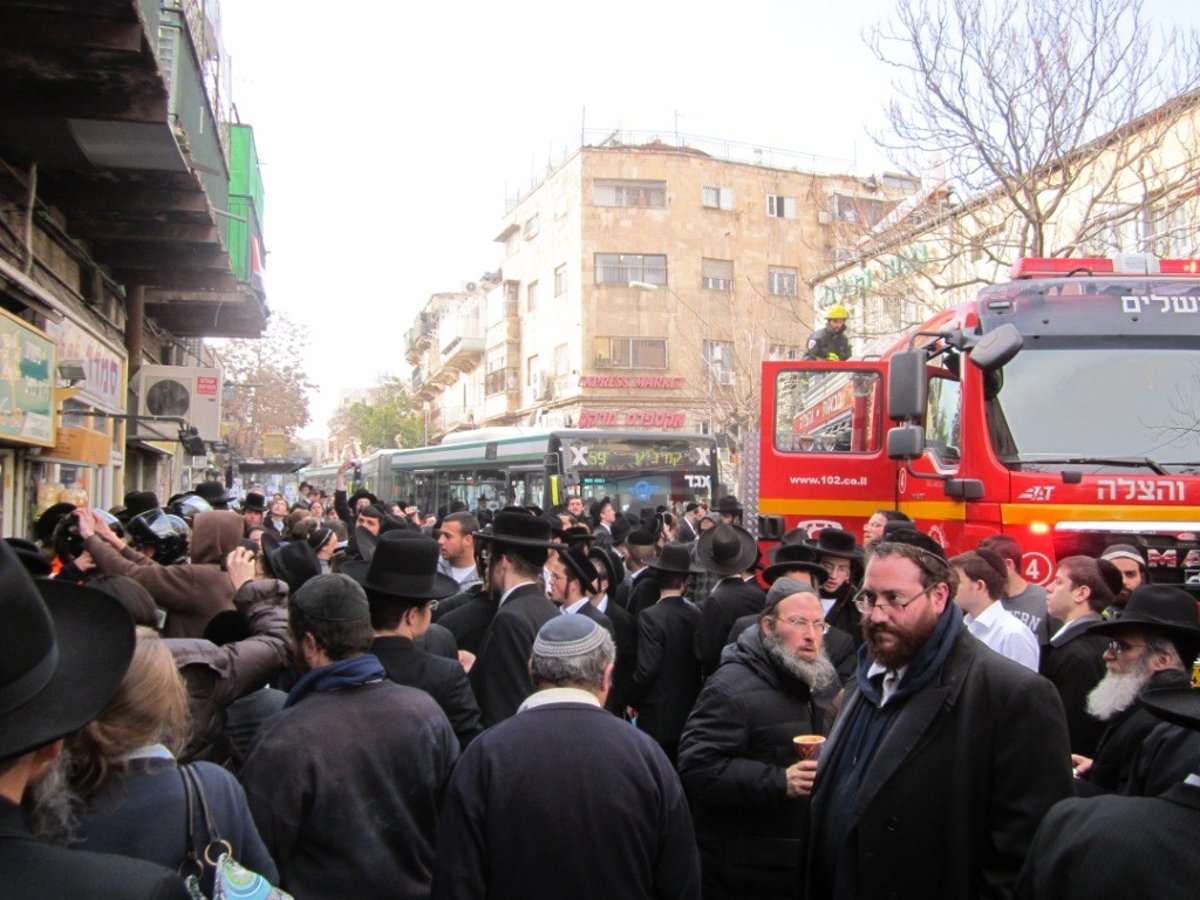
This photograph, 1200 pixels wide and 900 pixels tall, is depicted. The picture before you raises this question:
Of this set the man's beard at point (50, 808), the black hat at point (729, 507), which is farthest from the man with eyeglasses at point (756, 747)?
the black hat at point (729, 507)

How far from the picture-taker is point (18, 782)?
1.78 meters

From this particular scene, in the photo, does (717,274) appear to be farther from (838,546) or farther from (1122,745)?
(1122,745)

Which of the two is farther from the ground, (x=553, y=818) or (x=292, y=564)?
(x=292, y=564)

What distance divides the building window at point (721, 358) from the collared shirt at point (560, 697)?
41.5 metres

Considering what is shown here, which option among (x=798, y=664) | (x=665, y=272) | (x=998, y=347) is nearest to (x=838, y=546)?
(x=998, y=347)

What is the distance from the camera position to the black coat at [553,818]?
3.06 meters

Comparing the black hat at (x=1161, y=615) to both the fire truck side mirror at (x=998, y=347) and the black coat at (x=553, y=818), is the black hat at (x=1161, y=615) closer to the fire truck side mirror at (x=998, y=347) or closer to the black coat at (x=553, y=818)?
the black coat at (x=553, y=818)

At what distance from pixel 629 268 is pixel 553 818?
4417 centimetres

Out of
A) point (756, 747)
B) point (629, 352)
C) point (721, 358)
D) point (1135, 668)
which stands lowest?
point (756, 747)

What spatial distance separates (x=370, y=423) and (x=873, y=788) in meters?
76.4

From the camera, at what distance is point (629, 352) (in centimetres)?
4628

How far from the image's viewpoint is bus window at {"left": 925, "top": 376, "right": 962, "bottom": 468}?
8312mm

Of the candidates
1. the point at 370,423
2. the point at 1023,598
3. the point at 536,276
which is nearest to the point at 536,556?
the point at 1023,598

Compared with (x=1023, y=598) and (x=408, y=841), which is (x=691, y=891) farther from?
(x=1023, y=598)
